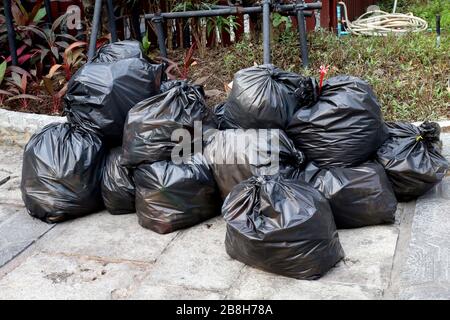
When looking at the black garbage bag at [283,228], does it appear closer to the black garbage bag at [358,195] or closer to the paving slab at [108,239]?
the black garbage bag at [358,195]

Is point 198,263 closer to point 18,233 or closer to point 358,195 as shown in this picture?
point 358,195

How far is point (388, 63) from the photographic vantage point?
5.72 metres

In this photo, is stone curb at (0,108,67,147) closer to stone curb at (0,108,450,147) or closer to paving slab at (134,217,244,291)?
stone curb at (0,108,450,147)

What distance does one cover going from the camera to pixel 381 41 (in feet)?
20.7

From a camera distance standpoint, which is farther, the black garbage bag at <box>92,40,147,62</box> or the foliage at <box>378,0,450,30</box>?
the foliage at <box>378,0,450,30</box>

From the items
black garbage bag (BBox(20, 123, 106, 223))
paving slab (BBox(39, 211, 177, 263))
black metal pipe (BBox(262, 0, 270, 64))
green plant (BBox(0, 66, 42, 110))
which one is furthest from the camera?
green plant (BBox(0, 66, 42, 110))

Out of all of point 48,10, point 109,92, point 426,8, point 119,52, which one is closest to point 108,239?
point 109,92

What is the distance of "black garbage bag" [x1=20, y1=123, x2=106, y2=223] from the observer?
4.05m

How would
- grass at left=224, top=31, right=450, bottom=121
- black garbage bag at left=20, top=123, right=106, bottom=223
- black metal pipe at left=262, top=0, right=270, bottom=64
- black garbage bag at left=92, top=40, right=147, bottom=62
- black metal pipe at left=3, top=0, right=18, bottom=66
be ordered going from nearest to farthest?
black garbage bag at left=20, top=123, right=106, bottom=223 < black garbage bag at left=92, top=40, right=147, bottom=62 < black metal pipe at left=262, top=0, right=270, bottom=64 < grass at left=224, top=31, right=450, bottom=121 < black metal pipe at left=3, top=0, right=18, bottom=66

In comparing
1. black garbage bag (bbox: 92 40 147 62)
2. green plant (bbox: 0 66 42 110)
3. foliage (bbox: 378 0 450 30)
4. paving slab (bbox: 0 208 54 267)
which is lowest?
foliage (bbox: 378 0 450 30)

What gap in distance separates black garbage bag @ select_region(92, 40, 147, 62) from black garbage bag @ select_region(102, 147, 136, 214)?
71cm

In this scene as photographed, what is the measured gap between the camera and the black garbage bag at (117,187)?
4.07 metres

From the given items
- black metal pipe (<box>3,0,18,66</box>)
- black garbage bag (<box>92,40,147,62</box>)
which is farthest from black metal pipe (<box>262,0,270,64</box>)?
black metal pipe (<box>3,0,18,66</box>)

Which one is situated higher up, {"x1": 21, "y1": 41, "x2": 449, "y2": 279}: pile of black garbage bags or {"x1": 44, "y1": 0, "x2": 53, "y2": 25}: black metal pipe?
{"x1": 44, "y1": 0, "x2": 53, "y2": 25}: black metal pipe
